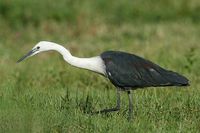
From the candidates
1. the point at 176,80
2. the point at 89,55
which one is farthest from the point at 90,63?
the point at 89,55

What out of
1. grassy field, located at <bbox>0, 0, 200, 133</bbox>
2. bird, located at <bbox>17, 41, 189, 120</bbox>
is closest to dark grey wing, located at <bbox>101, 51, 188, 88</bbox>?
bird, located at <bbox>17, 41, 189, 120</bbox>

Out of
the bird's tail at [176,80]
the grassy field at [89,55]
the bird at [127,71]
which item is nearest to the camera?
the grassy field at [89,55]

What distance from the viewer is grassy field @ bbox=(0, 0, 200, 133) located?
710cm

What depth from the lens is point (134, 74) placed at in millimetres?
7434

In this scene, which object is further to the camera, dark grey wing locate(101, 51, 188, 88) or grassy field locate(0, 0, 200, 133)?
dark grey wing locate(101, 51, 188, 88)

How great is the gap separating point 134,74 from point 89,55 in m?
4.84

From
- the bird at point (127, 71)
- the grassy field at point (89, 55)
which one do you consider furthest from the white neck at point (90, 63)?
the grassy field at point (89, 55)

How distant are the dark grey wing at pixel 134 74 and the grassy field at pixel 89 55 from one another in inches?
14.0

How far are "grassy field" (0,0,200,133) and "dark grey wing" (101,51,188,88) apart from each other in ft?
1.17

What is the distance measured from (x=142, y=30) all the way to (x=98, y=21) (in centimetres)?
138

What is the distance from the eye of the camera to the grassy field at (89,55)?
7.10 meters

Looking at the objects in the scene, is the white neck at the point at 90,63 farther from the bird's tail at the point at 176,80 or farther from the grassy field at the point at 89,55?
the bird's tail at the point at 176,80

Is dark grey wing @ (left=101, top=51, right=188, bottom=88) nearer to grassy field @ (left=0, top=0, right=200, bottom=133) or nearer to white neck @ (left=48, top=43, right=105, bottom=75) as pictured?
white neck @ (left=48, top=43, right=105, bottom=75)

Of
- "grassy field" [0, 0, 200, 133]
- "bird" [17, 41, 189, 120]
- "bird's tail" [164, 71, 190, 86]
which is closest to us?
"grassy field" [0, 0, 200, 133]
